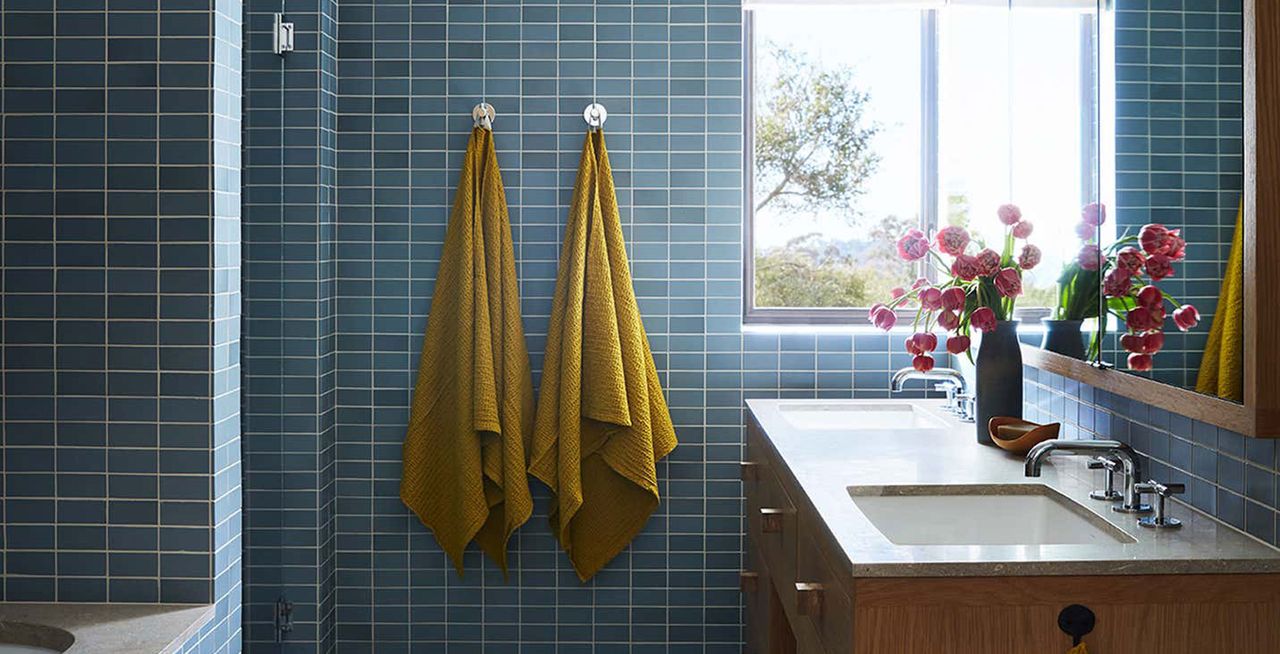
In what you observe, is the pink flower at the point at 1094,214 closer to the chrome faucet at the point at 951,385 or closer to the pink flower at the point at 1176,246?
the pink flower at the point at 1176,246

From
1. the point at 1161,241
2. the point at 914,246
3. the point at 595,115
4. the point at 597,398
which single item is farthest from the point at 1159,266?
the point at 595,115

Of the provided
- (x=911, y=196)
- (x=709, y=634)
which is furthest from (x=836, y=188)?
(x=709, y=634)

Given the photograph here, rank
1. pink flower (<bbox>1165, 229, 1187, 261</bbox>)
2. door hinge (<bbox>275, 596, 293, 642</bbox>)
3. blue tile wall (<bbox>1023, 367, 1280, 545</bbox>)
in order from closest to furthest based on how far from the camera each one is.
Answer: blue tile wall (<bbox>1023, 367, 1280, 545</bbox>)
pink flower (<bbox>1165, 229, 1187, 261</bbox>)
door hinge (<bbox>275, 596, 293, 642</bbox>)

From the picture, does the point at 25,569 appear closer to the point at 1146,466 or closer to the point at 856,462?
the point at 856,462

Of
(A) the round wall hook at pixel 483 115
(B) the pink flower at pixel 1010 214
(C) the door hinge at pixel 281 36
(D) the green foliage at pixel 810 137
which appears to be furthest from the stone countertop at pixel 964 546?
(C) the door hinge at pixel 281 36

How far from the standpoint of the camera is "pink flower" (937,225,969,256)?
256 cm

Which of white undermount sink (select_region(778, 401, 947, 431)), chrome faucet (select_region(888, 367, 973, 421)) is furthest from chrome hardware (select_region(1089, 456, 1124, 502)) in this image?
white undermount sink (select_region(778, 401, 947, 431))

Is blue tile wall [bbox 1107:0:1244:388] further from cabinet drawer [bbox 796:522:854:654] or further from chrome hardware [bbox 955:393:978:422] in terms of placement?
chrome hardware [bbox 955:393:978:422]

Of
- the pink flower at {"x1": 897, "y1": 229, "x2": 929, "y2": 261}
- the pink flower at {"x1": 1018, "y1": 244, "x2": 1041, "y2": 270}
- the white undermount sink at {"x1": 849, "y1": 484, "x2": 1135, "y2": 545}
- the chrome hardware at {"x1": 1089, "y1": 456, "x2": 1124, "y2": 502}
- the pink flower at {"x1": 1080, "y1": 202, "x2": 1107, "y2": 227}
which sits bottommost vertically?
the white undermount sink at {"x1": 849, "y1": 484, "x2": 1135, "y2": 545}

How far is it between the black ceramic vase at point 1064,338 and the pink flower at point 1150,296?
312mm

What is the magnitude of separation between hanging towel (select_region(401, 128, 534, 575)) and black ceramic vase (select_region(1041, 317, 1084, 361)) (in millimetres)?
1334

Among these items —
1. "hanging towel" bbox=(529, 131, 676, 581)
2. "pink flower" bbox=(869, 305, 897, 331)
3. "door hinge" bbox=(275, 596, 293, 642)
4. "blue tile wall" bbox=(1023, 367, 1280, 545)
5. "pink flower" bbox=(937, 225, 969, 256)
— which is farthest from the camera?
"hanging towel" bbox=(529, 131, 676, 581)

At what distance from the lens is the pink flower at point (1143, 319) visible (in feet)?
6.20

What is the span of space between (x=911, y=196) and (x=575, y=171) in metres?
0.93
